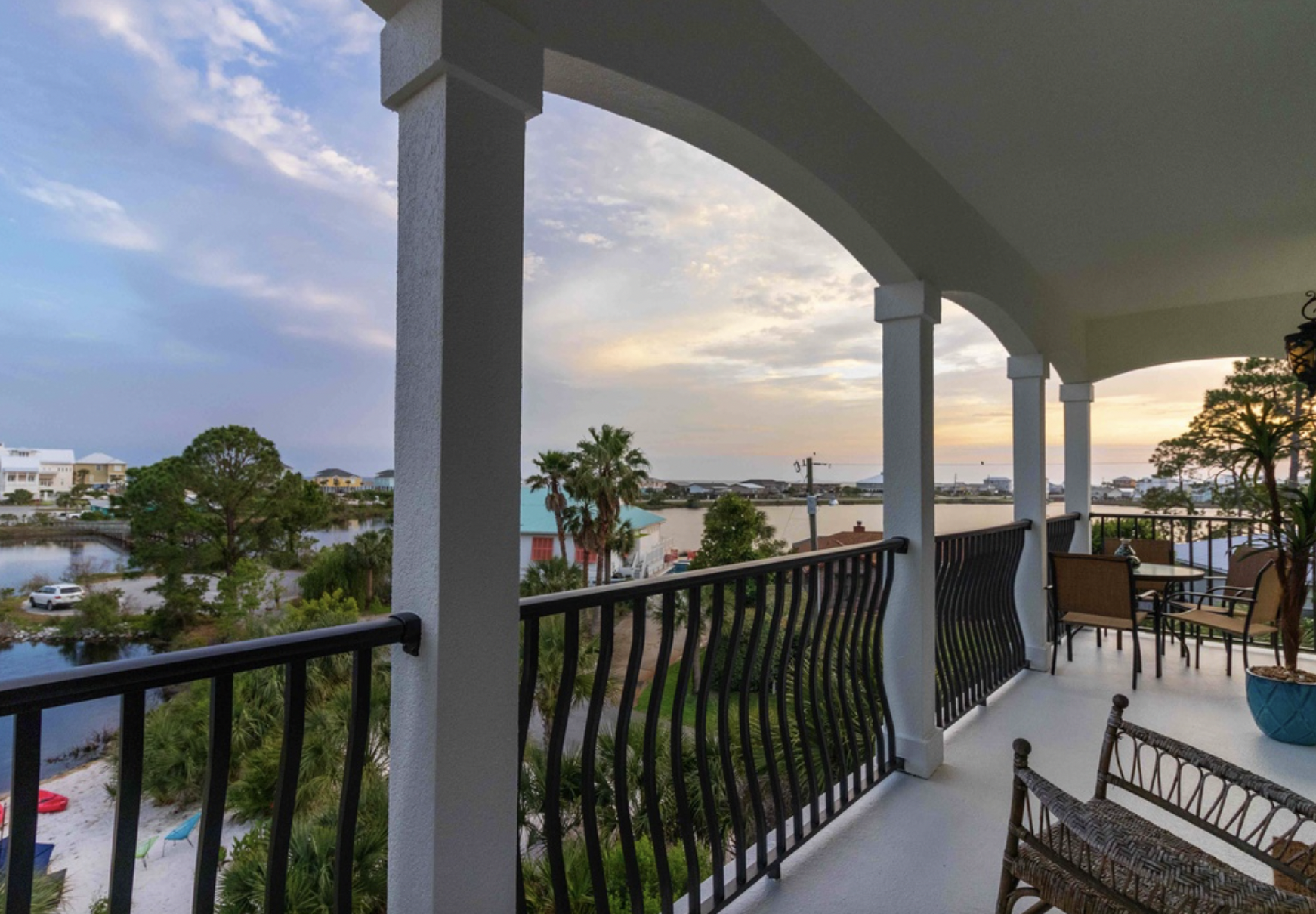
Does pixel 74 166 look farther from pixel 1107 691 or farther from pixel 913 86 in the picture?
pixel 1107 691

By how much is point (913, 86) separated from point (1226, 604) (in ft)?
15.3

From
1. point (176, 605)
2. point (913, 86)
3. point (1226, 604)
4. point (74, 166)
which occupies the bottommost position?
point (176, 605)

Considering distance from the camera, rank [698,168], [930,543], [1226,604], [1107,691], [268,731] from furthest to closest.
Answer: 1. [268,731]
2. [698,168]
3. [1226,604]
4. [1107,691]
5. [930,543]

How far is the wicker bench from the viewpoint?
1087mm

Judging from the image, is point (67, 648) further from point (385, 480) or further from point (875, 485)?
point (875, 485)

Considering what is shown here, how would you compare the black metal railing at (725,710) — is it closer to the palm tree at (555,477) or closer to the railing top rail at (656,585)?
the railing top rail at (656,585)

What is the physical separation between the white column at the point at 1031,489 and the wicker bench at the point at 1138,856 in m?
3.16

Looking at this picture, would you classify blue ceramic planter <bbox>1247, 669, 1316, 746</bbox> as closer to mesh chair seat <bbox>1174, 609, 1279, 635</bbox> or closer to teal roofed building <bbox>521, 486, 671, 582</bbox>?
mesh chair seat <bbox>1174, 609, 1279, 635</bbox>

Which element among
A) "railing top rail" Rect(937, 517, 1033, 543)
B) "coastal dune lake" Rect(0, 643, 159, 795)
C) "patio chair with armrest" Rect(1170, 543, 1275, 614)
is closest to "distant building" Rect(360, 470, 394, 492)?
"coastal dune lake" Rect(0, 643, 159, 795)

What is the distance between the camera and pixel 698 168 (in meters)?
7.63

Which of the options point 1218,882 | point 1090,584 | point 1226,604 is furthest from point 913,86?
point 1226,604

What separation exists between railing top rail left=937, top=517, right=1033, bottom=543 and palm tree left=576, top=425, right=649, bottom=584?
1617cm

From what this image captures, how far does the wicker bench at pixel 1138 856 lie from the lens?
1087mm

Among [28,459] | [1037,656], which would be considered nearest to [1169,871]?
[1037,656]
